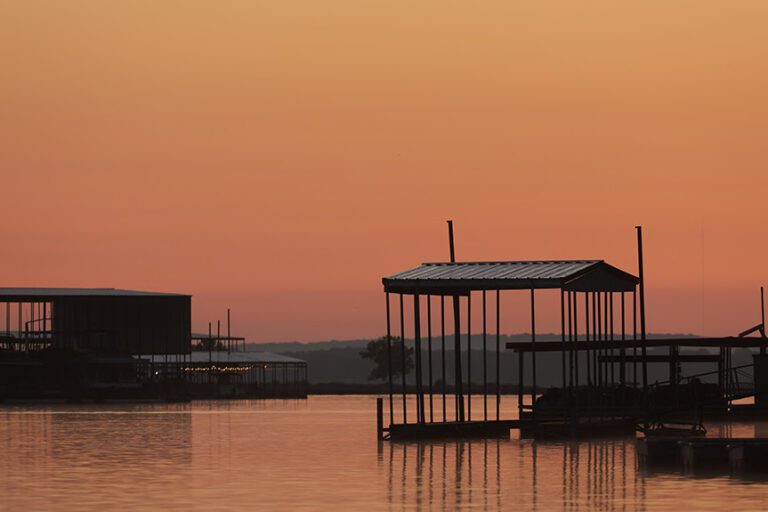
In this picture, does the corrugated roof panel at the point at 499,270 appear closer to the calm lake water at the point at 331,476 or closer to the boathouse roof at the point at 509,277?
the boathouse roof at the point at 509,277

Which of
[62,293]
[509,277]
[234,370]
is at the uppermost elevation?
[62,293]

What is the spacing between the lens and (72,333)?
13500 centimetres

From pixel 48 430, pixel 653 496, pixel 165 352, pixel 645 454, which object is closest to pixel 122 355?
pixel 165 352

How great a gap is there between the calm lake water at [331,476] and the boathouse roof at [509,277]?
5.38 metres

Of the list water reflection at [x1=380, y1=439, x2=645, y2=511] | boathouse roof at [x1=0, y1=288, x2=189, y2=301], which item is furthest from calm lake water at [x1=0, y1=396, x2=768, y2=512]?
boathouse roof at [x1=0, y1=288, x2=189, y2=301]

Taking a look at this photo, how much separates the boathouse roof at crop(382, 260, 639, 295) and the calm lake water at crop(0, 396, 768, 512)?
538 centimetres

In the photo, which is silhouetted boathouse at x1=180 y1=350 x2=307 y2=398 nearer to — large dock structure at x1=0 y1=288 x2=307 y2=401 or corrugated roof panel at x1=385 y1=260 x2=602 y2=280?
large dock structure at x1=0 y1=288 x2=307 y2=401

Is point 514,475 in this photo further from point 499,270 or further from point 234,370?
point 234,370

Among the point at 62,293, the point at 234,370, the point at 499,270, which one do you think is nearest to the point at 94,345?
the point at 62,293

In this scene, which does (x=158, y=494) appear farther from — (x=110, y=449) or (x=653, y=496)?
(x=110, y=449)

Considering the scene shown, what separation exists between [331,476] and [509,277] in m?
17.5

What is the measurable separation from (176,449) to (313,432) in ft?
51.6

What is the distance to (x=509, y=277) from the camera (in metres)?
56.1

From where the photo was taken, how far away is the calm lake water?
106 ft
